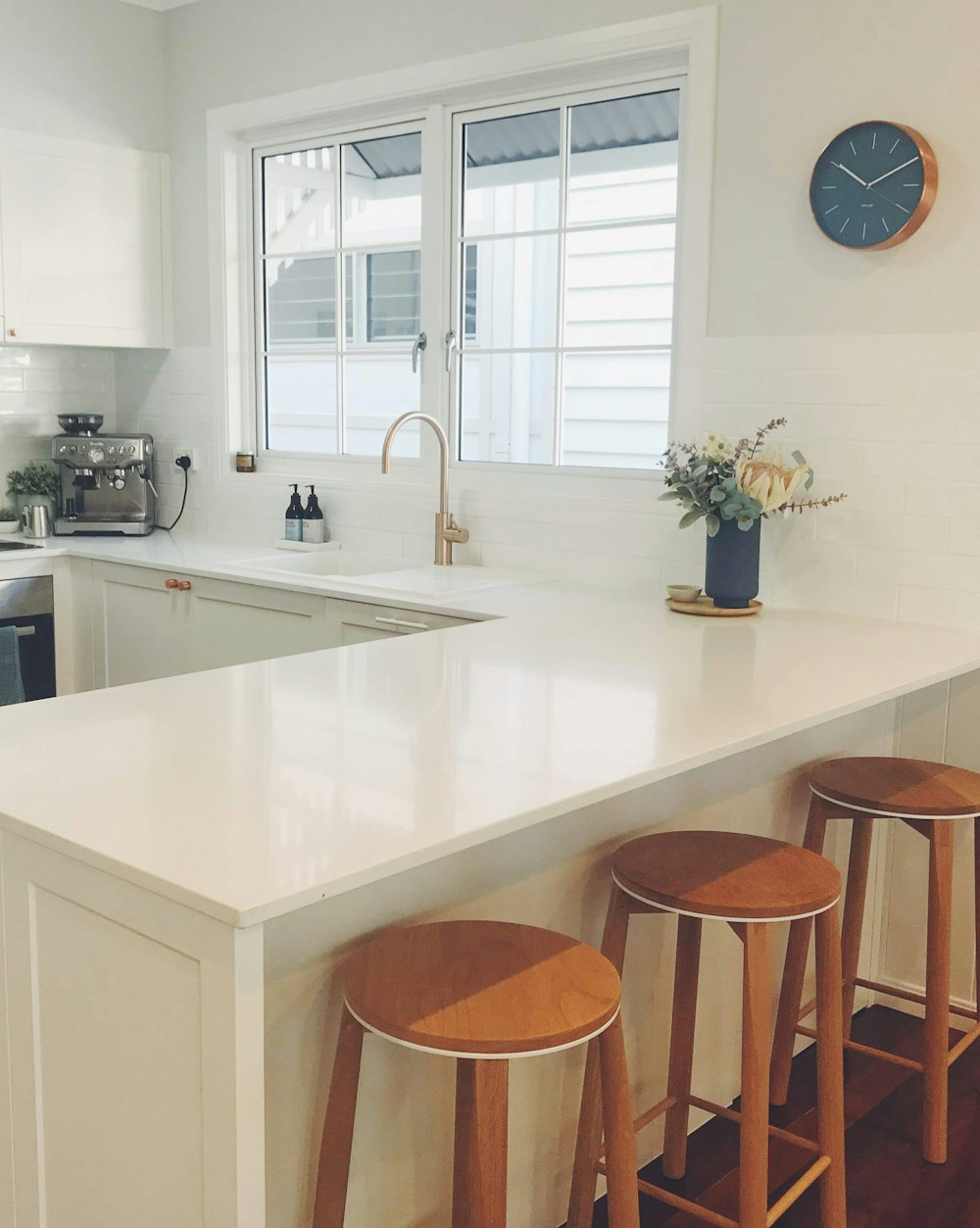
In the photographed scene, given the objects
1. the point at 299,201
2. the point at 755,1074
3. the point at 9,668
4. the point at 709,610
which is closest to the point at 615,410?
the point at 709,610

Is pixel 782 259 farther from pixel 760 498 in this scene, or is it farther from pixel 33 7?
pixel 33 7

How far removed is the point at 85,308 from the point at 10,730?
2.94 m

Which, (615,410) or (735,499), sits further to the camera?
(615,410)

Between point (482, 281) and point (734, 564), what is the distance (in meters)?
1.40

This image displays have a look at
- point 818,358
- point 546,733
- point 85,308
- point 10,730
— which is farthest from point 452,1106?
point 85,308

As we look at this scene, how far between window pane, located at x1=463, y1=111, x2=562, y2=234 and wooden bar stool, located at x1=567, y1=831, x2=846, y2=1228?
7.13ft

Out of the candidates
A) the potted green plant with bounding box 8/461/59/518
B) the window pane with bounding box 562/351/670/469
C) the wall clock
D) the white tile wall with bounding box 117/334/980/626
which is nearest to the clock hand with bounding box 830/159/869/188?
the wall clock

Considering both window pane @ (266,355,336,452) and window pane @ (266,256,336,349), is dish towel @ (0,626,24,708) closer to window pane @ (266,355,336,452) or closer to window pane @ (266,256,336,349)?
window pane @ (266,355,336,452)

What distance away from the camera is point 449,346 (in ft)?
12.8

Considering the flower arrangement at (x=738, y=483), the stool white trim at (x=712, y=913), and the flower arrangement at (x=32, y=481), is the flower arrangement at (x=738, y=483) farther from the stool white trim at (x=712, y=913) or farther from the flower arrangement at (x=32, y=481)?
the flower arrangement at (x=32, y=481)

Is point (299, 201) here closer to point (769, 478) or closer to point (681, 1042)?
point (769, 478)

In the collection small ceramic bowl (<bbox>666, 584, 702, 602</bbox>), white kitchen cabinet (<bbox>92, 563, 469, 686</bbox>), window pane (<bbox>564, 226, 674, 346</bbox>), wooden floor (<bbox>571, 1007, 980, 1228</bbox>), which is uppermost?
window pane (<bbox>564, 226, 674, 346</bbox>)

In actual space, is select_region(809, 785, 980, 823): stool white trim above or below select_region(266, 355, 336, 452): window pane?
below

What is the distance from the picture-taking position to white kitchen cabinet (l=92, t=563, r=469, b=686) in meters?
3.28
